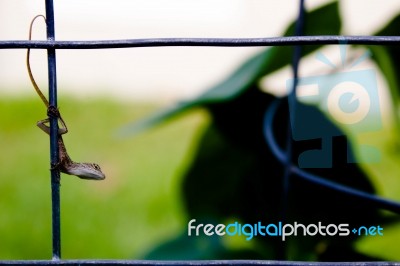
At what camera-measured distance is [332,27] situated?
1.95ft

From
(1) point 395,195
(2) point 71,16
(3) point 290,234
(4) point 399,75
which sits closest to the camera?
(3) point 290,234

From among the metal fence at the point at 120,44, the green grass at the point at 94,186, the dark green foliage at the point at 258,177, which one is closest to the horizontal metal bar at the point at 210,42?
the metal fence at the point at 120,44

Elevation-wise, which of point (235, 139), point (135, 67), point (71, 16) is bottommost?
point (235, 139)

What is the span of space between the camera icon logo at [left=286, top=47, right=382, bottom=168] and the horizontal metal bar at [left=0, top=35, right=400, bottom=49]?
0.11 m

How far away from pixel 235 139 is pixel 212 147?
0.03 metres

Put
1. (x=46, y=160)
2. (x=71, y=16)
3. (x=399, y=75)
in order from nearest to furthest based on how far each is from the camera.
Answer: (x=399, y=75) < (x=46, y=160) < (x=71, y=16)

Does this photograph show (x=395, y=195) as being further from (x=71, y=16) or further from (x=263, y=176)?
(x=71, y=16)

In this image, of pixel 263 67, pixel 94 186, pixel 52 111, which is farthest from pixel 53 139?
pixel 94 186

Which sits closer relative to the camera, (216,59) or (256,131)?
(256,131)

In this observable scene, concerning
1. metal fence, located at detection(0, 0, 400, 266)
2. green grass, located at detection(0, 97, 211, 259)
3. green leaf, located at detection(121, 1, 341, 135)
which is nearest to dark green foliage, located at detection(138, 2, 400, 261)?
green leaf, located at detection(121, 1, 341, 135)

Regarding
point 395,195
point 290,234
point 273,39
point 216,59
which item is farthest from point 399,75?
point 216,59

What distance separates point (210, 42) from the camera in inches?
11.9

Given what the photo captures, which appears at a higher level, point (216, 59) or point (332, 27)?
point (216, 59)

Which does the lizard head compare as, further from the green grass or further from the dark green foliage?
the green grass
